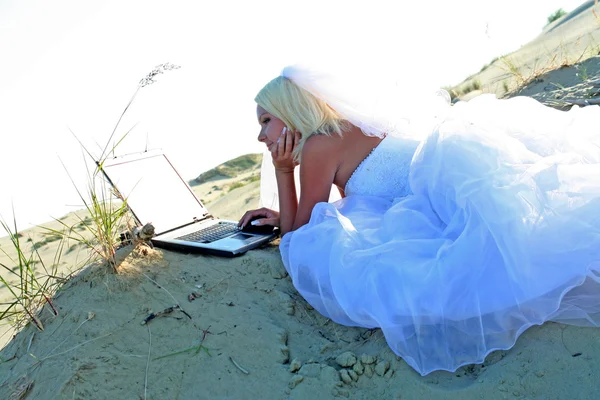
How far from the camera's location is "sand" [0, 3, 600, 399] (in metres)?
2.41

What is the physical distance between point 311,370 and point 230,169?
10.1m

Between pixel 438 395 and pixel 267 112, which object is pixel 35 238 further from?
pixel 438 395

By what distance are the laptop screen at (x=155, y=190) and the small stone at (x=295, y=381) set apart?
6.04ft

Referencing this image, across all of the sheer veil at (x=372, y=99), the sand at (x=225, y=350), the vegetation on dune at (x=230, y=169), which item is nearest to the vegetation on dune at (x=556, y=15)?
the vegetation on dune at (x=230, y=169)

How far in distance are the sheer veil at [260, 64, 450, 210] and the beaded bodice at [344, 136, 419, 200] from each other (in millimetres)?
106

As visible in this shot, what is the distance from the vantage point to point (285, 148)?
3830mm

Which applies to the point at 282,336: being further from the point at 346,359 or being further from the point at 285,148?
the point at 285,148

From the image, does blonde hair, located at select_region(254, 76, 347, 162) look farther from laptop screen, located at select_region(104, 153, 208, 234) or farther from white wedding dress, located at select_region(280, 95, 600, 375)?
laptop screen, located at select_region(104, 153, 208, 234)

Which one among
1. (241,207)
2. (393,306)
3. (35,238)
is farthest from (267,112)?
(35,238)

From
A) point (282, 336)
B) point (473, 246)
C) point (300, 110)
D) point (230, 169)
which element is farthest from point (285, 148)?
point (230, 169)

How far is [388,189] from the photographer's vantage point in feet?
12.0

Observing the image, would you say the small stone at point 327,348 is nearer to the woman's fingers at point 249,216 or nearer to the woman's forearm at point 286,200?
the woman's forearm at point 286,200

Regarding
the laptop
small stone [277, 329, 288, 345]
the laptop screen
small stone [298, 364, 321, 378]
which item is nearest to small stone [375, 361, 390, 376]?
small stone [298, 364, 321, 378]

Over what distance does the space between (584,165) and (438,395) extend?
139 centimetres
